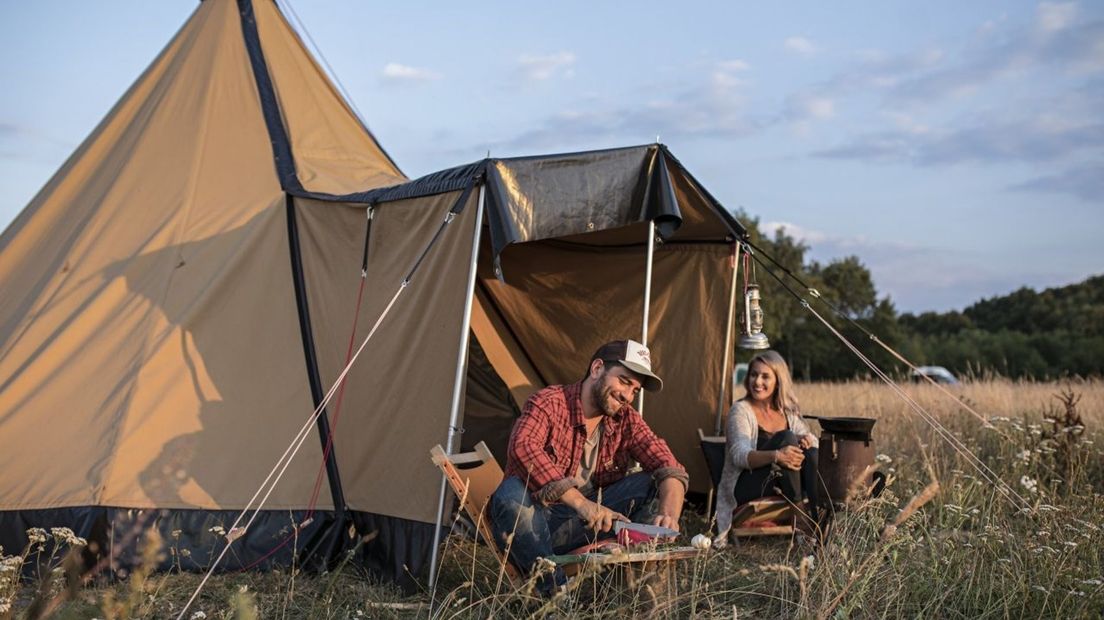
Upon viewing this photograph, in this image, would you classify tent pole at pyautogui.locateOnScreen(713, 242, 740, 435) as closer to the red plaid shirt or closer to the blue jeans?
the red plaid shirt

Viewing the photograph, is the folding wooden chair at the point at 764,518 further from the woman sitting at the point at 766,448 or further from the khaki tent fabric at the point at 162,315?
the khaki tent fabric at the point at 162,315

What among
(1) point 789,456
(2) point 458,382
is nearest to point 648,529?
(2) point 458,382

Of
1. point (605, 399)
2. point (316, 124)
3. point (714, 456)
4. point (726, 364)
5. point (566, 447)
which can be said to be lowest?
point (714, 456)

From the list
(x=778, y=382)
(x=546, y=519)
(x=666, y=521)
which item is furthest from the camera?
(x=778, y=382)

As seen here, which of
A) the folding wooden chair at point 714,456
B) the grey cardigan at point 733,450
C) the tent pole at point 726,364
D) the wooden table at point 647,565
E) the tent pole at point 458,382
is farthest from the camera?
the tent pole at point 726,364

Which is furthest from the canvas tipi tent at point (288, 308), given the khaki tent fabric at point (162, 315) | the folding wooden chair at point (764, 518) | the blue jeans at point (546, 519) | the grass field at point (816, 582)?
the folding wooden chair at point (764, 518)

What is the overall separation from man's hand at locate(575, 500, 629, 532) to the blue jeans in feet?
0.28

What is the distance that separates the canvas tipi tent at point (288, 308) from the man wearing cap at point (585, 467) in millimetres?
374

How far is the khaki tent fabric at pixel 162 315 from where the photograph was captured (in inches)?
190

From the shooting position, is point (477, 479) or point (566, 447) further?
point (566, 447)

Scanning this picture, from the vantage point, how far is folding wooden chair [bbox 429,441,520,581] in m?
3.91

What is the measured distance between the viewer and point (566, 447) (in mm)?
4340

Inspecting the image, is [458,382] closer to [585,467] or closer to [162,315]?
[585,467]

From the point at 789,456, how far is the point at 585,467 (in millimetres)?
1026
